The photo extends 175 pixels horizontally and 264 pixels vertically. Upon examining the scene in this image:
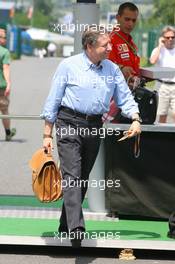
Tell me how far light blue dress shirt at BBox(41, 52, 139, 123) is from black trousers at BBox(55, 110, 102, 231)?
0.09 meters

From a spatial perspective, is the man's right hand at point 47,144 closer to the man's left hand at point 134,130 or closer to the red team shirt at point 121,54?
the man's left hand at point 134,130

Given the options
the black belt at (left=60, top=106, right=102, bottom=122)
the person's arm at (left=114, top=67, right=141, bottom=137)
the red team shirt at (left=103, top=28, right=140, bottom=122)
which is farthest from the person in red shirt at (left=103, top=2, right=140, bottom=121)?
the black belt at (left=60, top=106, right=102, bottom=122)

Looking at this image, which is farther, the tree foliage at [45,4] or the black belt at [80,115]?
the tree foliage at [45,4]

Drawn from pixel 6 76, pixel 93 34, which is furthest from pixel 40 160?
pixel 6 76

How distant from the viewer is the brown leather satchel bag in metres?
7.16

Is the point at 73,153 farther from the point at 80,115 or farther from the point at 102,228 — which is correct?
the point at 102,228

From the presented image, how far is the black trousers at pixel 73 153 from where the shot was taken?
6980 mm

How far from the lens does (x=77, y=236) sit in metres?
7.04

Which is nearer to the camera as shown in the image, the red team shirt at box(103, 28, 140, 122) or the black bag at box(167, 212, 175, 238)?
the black bag at box(167, 212, 175, 238)

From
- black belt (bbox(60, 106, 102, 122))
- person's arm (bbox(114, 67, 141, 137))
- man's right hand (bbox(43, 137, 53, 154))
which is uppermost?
person's arm (bbox(114, 67, 141, 137))

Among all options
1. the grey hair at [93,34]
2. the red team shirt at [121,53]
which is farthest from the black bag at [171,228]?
the grey hair at [93,34]

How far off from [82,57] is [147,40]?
22.7 m

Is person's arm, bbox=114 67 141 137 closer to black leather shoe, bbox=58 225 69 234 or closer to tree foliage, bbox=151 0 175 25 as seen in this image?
black leather shoe, bbox=58 225 69 234

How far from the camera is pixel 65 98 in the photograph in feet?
23.0
